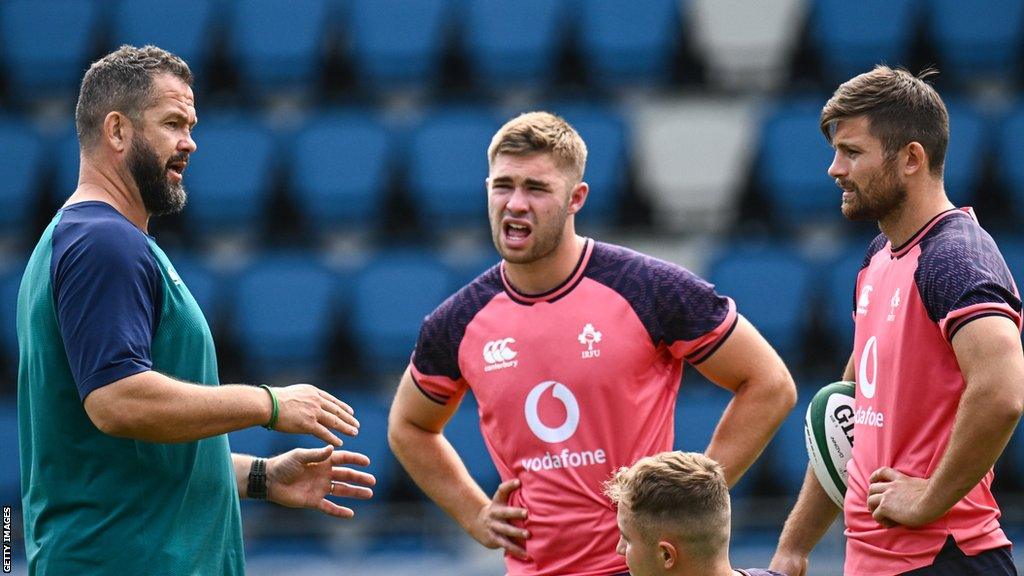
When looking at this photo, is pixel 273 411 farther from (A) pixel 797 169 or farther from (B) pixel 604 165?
(A) pixel 797 169

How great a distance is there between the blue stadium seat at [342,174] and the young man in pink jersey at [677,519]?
575 centimetres

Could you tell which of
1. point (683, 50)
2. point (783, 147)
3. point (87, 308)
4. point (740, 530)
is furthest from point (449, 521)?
point (87, 308)

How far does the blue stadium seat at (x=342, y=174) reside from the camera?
8938 millimetres

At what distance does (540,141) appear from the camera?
432 cm

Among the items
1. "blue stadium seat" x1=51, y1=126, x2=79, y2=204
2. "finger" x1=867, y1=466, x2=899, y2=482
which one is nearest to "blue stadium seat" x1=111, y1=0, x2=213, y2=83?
"blue stadium seat" x1=51, y1=126, x2=79, y2=204

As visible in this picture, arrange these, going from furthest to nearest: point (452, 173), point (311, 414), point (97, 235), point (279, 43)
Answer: point (279, 43) < point (452, 173) < point (311, 414) < point (97, 235)

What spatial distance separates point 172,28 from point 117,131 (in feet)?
20.5

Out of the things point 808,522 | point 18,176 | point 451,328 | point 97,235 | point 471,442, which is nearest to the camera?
point 97,235

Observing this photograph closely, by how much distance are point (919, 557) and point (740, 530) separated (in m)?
3.72

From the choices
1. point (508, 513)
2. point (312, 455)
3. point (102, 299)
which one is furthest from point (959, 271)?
point (102, 299)

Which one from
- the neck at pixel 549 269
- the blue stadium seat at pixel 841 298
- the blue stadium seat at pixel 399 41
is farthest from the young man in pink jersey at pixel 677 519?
the blue stadium seat at pixel 399 41

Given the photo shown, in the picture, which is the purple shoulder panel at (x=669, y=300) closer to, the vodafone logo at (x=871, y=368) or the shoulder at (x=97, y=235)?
the vodafone logo at (x=871, y=368)

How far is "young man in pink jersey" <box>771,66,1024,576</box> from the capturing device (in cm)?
340

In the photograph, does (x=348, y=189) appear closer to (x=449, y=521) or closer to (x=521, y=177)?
(x=449, y=521)
